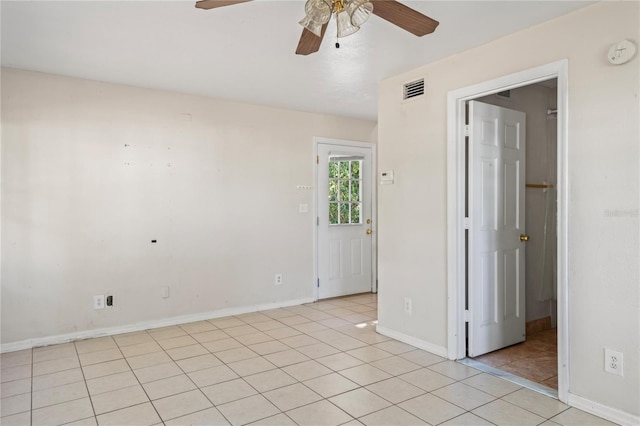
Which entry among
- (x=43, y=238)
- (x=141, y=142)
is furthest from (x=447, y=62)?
(x=43, y=238)

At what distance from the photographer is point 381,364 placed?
3037 mm

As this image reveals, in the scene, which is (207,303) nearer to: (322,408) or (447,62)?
(322,408)

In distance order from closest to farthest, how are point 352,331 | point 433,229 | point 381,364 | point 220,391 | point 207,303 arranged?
point 220,391 < point 381,364 < point 433,229 < point 352,331 < point 207,303

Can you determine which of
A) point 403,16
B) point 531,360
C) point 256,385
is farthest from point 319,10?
point 531,360

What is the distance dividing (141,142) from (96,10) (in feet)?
5.53

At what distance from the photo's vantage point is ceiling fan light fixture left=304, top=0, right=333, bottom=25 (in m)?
1.63

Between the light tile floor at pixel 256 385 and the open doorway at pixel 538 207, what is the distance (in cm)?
124

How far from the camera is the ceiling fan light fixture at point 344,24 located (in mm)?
1664

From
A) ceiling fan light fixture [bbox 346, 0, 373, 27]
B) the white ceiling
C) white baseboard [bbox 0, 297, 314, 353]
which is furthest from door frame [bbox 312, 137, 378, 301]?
ceiling fan light fixture [bbox 346, 0, 373, 27]

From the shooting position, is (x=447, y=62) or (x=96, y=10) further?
(x=447, y=62)

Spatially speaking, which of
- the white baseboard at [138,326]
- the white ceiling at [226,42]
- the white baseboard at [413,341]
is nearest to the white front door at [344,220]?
the white baseboard at [138,326]

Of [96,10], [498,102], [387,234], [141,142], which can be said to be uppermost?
[96,10]

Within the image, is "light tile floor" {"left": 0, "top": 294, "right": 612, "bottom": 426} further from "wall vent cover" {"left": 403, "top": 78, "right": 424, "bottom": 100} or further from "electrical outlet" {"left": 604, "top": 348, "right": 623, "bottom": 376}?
"wall vent cover" {"left": 403, "top": 78, "right": 424, "bottom": 100}

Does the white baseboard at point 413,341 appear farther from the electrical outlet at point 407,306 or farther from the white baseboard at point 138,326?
the white baseboard at point 138,326
